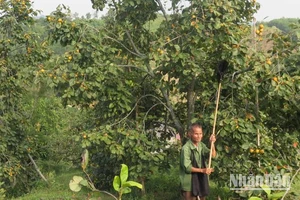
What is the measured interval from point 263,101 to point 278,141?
0.76 meters

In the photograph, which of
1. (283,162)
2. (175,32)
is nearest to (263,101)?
(283,162)

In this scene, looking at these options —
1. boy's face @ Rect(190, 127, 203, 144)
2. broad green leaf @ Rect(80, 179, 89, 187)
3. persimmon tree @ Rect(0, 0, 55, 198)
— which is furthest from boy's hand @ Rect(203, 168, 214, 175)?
persimmon tree @ Rect(0, 0, 55, 198)

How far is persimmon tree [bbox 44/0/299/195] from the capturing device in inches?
167

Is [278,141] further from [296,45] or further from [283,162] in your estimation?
[296,45]

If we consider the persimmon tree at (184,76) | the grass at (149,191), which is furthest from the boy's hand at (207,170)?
the grass at (149,191)

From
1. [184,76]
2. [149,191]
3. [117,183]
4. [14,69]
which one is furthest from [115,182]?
[14,69]

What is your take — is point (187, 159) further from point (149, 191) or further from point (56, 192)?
point (56, 192)

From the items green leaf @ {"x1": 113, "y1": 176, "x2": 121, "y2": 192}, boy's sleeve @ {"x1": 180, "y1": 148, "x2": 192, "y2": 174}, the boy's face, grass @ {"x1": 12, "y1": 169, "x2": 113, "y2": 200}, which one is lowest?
grass @ {"x1": 12, "y1": 169, "x2": 113, "y2": 200}

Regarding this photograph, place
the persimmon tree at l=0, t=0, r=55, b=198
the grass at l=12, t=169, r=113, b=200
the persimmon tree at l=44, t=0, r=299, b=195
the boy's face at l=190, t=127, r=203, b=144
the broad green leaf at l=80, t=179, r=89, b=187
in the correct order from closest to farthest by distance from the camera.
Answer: the broad green leaf at l=80, t=179, r=89, b=187 < the boy's face at l=190, t=127, r=203, b=144 < the persimmon tree at l=44, t=0, r=299, b=195 < the persimmon tree at l=0, t=0, r=55, b=198 < the grass at l=12, t=169, r=113, b=200

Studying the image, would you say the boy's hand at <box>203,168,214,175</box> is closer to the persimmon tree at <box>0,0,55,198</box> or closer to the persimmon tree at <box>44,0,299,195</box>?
the persimmon tree at <box>44,0,299,195</box>

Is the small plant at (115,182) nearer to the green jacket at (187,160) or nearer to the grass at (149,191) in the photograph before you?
the green jacket at (187,160)

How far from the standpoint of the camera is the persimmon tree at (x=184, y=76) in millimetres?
4238

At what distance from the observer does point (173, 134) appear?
6.25 meters

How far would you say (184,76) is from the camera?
4.88 metres
